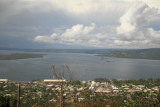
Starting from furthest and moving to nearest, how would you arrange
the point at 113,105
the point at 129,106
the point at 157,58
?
the point at 157,58 < the point at 113,105 < the point at 129,106

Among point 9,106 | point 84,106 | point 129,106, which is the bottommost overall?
point 9,106

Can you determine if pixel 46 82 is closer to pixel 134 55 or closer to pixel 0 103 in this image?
pixel 0 103

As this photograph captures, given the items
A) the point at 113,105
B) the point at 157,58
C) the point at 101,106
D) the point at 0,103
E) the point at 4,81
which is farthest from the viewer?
the point at 157,58

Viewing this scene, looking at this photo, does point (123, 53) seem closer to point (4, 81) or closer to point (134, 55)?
point (134, 55)

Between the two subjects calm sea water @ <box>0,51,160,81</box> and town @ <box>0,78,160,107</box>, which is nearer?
town @ <box>0,78,160,107</box>

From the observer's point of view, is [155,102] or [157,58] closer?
[155,102]

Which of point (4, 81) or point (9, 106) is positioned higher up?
point (9, 106)

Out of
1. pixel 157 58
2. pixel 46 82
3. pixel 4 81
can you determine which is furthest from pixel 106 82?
pixel 157 58

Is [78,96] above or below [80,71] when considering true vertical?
above

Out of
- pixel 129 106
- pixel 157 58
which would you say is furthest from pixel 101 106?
pixel 157 58

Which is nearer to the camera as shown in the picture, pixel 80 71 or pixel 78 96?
pixel 78 96

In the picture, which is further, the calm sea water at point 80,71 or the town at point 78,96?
the calm sea water at point 80,71
